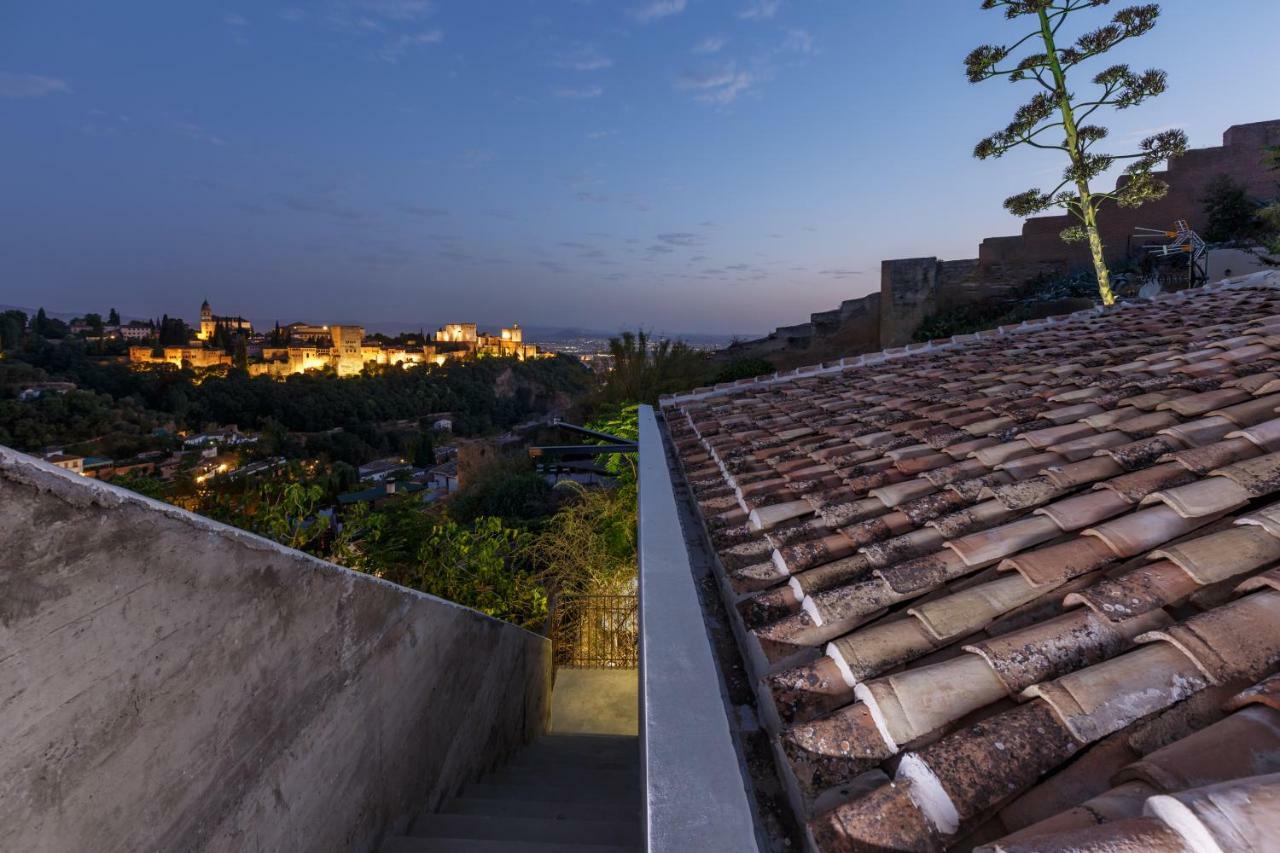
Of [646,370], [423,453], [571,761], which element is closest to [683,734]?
[571,761]

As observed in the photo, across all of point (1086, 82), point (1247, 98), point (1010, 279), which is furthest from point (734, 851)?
point (1247, 98)

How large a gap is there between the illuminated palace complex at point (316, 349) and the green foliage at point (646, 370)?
40.5 meters

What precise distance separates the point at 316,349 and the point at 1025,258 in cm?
7042

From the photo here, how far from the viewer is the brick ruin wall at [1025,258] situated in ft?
57.6

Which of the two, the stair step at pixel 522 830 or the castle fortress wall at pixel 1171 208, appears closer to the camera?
the stair step at pixel 522 830

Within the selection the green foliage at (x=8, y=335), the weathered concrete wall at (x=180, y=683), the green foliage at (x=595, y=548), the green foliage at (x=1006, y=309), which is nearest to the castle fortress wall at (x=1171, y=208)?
the green foliage at (x=1006, y=309)

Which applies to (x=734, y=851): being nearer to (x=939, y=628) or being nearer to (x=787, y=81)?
(x=939, y=628)

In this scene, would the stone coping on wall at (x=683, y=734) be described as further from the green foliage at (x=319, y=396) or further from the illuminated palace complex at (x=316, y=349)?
the illuminated palace complex at (x=316, y=349)

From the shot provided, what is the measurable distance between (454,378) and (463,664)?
160ft

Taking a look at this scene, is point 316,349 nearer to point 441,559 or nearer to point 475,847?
point 441,559

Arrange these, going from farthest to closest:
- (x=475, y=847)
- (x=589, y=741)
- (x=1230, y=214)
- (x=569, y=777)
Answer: (x=1230, y=214)
(x=589, y=741)
(x=569, y=777)
(x=475, y=847)

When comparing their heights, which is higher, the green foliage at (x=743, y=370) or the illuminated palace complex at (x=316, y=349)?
the illuminated palace complex at (x=316, y=349)

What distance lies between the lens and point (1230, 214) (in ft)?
51.8

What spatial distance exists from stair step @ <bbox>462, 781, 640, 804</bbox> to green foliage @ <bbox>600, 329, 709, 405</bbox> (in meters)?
12.1
